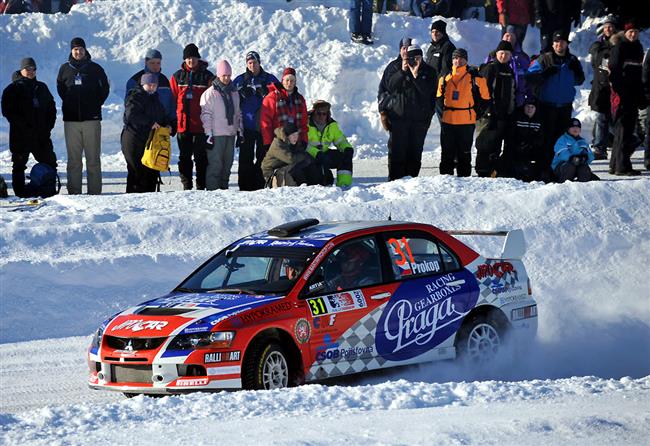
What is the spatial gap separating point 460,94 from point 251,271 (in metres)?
8.09

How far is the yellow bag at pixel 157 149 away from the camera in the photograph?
56.1 feet

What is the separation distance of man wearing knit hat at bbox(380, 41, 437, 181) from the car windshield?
7.25m

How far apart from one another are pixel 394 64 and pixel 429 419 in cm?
1040

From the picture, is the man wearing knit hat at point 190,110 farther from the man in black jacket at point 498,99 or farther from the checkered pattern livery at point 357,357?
the checkered pattern livery at point 357,357

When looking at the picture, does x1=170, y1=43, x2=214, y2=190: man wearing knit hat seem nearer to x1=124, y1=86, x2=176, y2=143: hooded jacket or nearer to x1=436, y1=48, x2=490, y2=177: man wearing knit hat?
x1=124, y1=86, x2=176, y2=143: hooded jacket

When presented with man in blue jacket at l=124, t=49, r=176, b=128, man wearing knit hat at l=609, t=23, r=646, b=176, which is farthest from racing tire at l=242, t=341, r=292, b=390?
man wearing knit hat at l=609, t=23, r=646, b=176

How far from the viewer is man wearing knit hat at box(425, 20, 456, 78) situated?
63.5ft

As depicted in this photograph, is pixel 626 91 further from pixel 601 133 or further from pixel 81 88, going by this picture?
pixel 81 88

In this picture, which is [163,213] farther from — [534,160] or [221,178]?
[534,160]

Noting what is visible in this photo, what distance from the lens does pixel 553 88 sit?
19000 mm

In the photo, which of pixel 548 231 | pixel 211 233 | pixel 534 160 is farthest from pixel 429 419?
pixel 534 160

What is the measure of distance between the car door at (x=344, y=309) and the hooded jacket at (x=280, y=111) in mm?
6709

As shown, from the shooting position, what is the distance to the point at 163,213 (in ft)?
51.9

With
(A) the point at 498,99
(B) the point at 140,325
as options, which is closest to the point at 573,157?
(A) the point at 498,99
